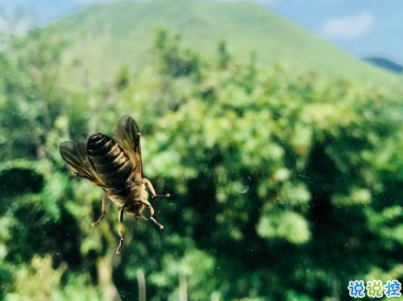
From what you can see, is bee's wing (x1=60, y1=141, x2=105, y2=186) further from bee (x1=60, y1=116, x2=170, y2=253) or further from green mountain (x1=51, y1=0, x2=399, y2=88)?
green mountain (x1=51, y1=0, x2=399, y2=88)

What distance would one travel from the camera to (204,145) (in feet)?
20.9

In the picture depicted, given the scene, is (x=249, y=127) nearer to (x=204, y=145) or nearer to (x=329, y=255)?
(x=204, y=145)

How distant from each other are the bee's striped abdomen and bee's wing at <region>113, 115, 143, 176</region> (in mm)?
77

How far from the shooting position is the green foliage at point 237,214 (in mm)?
6211

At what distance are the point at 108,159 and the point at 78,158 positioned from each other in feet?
0.59

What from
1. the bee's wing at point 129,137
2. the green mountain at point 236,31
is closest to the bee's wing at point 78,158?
the bee's wing at point 129,137

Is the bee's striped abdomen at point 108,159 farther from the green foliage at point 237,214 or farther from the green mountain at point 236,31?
the green mountain at point 236,31

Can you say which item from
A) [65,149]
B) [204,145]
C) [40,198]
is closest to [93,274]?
[40,198]

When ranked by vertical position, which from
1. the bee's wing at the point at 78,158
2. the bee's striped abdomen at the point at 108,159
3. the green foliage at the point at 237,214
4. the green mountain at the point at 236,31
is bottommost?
the green mountain at the point at 236,31

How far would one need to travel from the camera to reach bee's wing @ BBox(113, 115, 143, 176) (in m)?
1.46

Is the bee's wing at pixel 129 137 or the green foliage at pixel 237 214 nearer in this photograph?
the bee's wing at pixel 129 137

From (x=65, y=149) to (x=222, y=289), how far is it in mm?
5529

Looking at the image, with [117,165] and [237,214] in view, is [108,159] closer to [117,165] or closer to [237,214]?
[117,165]

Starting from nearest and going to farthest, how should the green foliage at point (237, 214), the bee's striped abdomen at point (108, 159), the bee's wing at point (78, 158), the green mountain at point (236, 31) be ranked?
1. the bee's striped abdomen at point (108, 159)
2. the bee's wing at point (78, 158)
3. the green foliage at point (237, 214)
4. the green mountain at point (236, 31)
